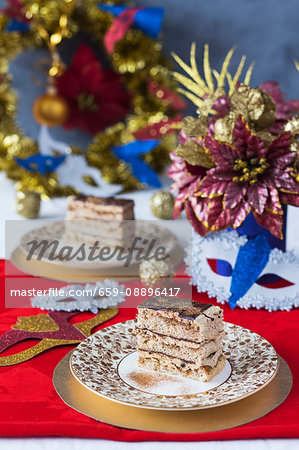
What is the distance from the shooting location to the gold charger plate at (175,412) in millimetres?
679

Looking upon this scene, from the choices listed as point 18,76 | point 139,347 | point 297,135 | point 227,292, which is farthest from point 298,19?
point 139,347

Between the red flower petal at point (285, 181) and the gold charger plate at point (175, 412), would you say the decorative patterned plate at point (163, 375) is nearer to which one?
the gold charger plate at point (175, 412)

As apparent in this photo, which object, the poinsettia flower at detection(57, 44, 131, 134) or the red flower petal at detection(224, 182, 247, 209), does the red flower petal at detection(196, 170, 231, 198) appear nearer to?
the red flower petal at detection(224, 182, 247, 209)

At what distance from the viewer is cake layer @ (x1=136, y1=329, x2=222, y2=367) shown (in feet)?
2.52

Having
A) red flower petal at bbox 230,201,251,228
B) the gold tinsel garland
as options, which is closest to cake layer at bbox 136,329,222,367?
red flower petal at bbox 230,201,251,228

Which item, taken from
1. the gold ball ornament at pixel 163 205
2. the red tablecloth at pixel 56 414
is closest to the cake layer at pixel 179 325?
the red tablecloth at pixel 56 414

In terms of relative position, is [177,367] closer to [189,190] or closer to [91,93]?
[189,190]

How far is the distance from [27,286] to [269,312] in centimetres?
42

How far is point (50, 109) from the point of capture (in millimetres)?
1902

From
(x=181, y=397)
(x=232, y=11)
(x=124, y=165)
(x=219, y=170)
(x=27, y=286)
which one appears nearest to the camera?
(x=181, y=397)

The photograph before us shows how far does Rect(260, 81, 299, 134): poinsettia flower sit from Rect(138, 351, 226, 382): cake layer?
0.43m

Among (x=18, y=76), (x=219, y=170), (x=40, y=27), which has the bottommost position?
(x=219, y=170)

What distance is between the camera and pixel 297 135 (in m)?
1.03

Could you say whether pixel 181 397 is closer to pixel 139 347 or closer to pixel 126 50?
pixel 139 347
